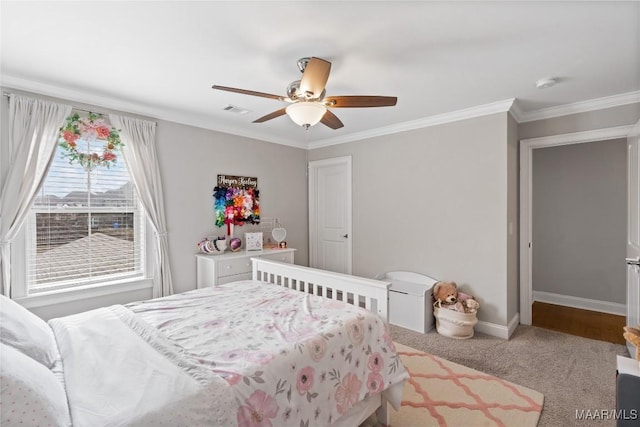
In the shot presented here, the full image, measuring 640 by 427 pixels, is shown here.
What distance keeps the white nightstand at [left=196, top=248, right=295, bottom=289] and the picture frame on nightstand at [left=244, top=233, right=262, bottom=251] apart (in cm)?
12

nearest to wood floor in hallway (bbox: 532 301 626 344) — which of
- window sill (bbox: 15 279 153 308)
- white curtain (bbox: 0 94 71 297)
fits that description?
window sill (bbox: 15 279 153 308)

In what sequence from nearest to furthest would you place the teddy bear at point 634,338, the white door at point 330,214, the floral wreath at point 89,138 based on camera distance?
1. the teddy bear at point 634,338
2. the floral wreath at point 89,138
3. the white door at point 330,214

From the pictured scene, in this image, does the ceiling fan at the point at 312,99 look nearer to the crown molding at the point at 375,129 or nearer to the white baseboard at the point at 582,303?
the crown molding at the point at 375,129

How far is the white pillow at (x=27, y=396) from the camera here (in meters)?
0.83

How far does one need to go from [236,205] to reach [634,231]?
4.01 meters

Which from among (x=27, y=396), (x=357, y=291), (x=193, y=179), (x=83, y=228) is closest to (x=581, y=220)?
(x=357, y=291)

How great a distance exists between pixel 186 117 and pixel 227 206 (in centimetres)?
114

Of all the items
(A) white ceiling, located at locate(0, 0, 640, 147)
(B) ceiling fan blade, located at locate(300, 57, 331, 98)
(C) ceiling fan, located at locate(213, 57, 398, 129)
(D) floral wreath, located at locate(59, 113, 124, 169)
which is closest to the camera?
(A) white ceiling, located at locate(0, 0, 640, 147)

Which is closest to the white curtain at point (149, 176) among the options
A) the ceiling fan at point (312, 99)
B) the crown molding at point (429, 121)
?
the ceiling fan at point (312, 99)

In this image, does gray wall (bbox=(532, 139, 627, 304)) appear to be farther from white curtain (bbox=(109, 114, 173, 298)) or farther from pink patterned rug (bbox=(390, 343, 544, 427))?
white curtain (bbox=(109, 114, 173, 298))

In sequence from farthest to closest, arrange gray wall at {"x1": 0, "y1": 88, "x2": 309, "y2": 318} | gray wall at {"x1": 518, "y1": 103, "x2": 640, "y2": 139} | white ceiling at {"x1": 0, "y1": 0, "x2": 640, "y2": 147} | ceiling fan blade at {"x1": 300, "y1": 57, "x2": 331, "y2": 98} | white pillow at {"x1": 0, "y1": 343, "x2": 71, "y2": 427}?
1. gray wall at {"x1": 0, "y1": 88, "x2": 309, "y2": 318}
2. gray wall at {"x1": 518, "y1": 103, "x2": 640, "y2": 139}
3. ceiling fan blade at {"x1": 300, "y1": 57, "x2": 331, "y2": 98}
4. white ceiling at {"x1": 0, "y1": 0, "x2": 640, "y2": 147}
5. white pillow at {"x1": 0, "y1": 343, "x2": 71, "y2": 427}

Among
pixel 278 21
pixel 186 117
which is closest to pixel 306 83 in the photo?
pixel 278 21

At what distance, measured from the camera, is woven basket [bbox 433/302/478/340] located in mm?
3039

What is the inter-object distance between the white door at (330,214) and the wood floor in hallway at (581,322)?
2491 mm
